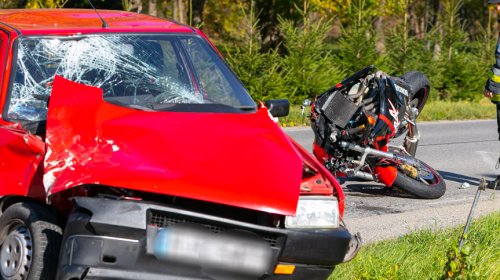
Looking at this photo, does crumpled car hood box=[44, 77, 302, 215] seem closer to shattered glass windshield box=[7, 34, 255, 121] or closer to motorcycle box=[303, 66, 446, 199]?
shattered glass windshield box=[7, 34, 255, 121]

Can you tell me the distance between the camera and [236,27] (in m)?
47.9

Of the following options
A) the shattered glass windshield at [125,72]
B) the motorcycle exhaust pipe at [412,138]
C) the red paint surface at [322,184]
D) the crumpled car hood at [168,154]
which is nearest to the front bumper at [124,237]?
the crumpled car hood at [168,154]

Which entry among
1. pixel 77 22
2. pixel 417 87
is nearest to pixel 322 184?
pixel 77 22

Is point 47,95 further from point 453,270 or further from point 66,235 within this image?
point 453,270

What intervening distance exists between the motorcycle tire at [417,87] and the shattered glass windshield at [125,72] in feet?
13.4

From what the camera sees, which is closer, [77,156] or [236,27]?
[77,156]

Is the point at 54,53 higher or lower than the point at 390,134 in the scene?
higher

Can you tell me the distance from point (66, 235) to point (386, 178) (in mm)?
5123

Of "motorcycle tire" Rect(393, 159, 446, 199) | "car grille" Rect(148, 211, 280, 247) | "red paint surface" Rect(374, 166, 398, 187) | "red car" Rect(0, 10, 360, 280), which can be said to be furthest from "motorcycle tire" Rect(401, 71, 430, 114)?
"car grille" Rect(148, 211, 280, 247)

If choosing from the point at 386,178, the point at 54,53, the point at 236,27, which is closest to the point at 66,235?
the point at 54,53

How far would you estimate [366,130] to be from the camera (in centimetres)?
938

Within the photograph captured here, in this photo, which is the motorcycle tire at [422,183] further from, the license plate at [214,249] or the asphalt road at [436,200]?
the license plate at [214,249]

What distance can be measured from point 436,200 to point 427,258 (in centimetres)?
336

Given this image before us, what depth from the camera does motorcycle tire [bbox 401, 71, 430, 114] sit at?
10531mm
